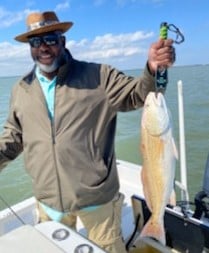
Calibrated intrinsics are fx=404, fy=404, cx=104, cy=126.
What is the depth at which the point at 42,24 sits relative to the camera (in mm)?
2412

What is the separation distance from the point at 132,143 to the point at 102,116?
999 centimetres

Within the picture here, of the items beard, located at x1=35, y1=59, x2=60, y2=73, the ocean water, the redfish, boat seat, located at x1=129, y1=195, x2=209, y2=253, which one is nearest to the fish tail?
the redfish

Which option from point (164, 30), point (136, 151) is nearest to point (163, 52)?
point (164, 30)

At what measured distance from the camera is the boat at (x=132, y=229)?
1.70m

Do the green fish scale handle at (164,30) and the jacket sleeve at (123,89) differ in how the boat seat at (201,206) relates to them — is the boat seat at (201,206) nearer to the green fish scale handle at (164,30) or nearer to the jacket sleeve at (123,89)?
the jacket sleeve at (123,89)

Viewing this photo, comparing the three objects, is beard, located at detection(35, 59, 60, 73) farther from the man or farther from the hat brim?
the hat brim

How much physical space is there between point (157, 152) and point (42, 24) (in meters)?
1.22

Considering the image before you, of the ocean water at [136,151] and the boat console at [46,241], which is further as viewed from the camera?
the ocean water at [136,151]

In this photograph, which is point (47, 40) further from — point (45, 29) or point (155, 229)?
Answer: point (155, 229)

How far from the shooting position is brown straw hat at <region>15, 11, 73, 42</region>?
240cm

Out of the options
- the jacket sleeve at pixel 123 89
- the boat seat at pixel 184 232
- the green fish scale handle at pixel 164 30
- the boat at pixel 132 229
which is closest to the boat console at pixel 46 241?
the boat at pixel 132 229

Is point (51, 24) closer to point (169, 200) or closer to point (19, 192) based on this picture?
point (169, 200)

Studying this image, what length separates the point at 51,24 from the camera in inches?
94.6

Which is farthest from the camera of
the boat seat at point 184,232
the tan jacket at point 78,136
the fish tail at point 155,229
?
the boat seat at point 184,232
